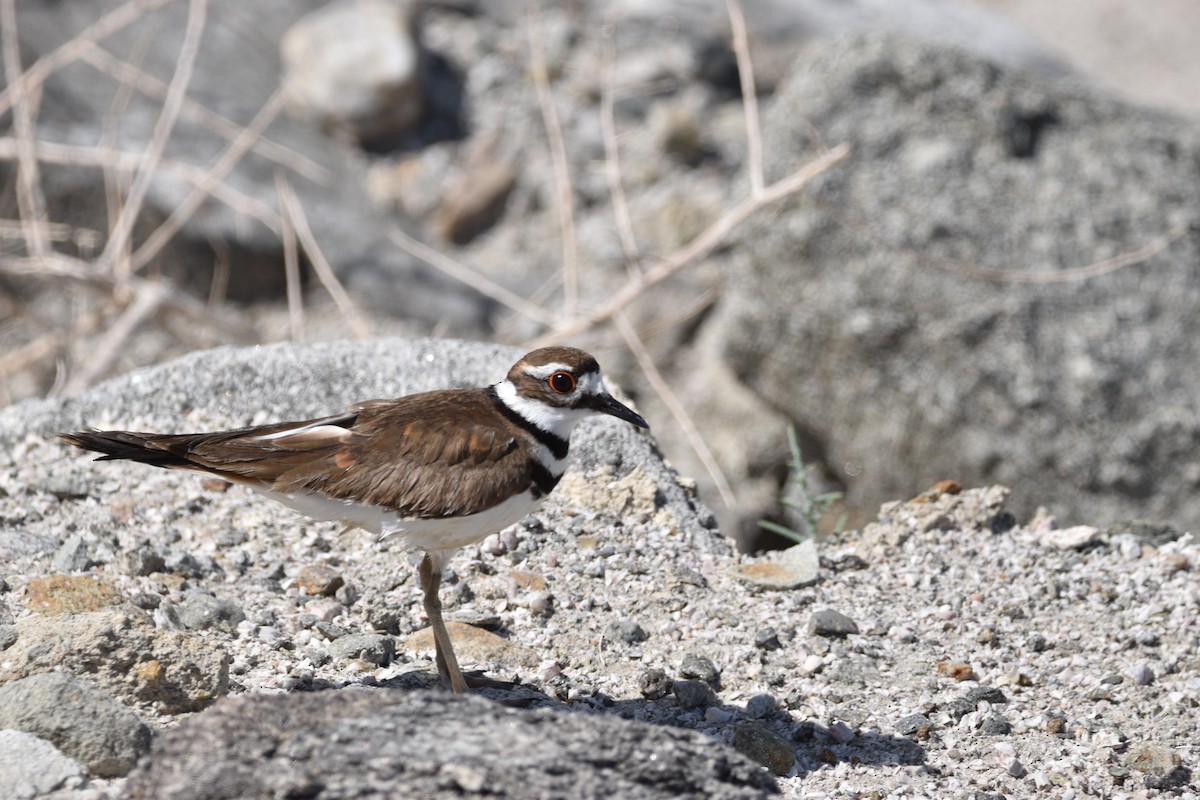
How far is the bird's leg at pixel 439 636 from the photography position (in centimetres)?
355

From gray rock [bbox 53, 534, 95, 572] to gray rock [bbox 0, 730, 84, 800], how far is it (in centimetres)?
107

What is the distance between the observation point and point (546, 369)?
3.79 metres

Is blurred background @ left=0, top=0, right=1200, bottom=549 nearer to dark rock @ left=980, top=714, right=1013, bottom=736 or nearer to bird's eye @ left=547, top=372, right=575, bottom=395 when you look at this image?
bird's eye @ left=547, top=372, right=575, bottom=395

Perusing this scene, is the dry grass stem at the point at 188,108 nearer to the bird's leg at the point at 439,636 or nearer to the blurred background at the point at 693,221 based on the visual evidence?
the blurred background at the point at 693,221

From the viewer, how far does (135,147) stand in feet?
27.5

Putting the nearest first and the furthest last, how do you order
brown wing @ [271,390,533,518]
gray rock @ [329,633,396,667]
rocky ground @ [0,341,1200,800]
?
rocky ground @ [0,341,1200,800] → brown wing @ [271,390,533,518] → gray rock @ [329,633,396,667]

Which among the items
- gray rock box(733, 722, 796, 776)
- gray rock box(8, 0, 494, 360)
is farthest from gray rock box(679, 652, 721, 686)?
gray rock box(8, 0, 494, 360)

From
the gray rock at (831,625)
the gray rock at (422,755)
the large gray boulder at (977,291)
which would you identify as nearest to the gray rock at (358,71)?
the large gray boulder at (977,291)

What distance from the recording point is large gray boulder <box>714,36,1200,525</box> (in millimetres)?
6621

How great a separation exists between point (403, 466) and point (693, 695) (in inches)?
40.4

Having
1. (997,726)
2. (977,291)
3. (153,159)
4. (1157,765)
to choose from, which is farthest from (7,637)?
(977,291)

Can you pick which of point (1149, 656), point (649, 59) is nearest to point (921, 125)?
point (649, 59)

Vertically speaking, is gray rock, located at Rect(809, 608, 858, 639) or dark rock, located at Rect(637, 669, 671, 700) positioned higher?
gray rock, located at Rect(809, 608, 858, 639)

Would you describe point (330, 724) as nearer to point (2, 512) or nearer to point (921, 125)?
point (2, 512)
